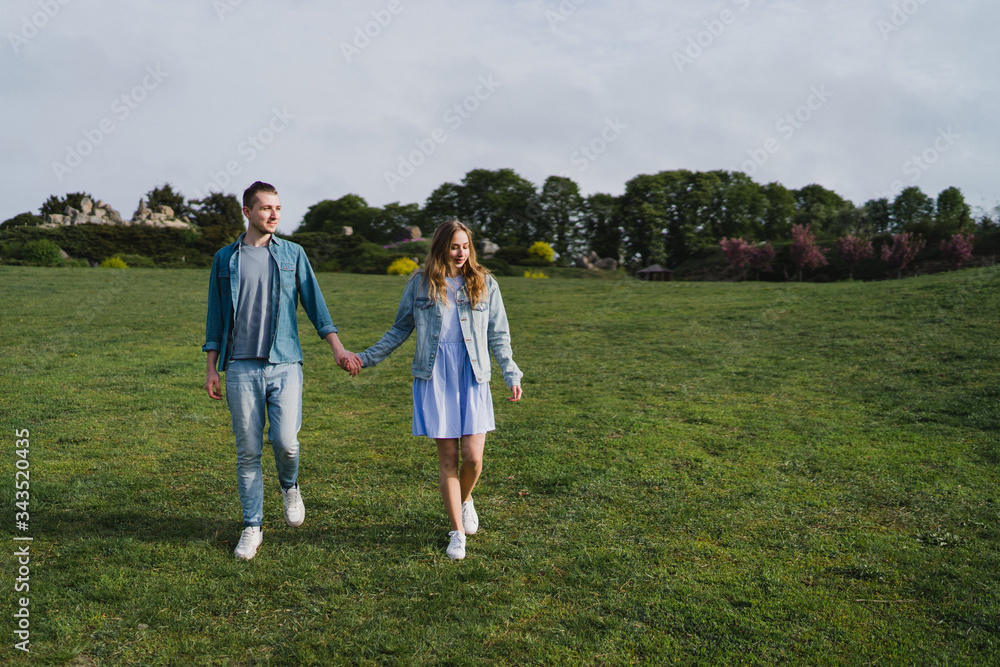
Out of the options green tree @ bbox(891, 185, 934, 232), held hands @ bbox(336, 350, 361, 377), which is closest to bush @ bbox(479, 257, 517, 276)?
green tree @ bbox(891, 185, 934, 232)

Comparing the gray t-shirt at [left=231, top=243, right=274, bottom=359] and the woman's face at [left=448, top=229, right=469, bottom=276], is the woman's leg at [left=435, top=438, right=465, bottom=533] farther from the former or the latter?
the gray t-shirt at [left=231, top=243, right=274, bottom=359]

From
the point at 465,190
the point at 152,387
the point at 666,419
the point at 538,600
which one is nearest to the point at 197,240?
the point at 465,190

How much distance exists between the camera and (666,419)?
7.89 metres

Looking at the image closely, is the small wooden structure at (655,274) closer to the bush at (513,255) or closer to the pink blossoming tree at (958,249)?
the bush at (513,255)

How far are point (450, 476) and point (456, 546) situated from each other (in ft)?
1.53

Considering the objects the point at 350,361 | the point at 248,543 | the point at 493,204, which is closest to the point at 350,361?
the point at 350,361

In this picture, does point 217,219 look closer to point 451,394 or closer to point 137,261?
point 137,261

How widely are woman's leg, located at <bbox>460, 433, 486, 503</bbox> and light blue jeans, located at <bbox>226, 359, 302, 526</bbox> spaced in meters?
1.16

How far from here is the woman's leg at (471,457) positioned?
4.27 m

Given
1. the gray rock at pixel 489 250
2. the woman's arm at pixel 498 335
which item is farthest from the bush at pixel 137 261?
the woman's arm at pixel 498 335

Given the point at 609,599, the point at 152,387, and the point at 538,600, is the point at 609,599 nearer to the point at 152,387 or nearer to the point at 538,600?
the point at 538,600

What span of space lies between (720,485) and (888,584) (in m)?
1.82

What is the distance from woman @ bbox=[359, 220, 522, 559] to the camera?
419 cm

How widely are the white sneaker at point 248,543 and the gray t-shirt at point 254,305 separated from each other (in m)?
1.19
